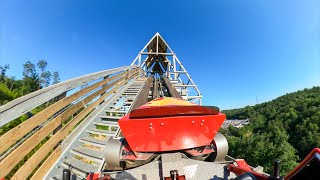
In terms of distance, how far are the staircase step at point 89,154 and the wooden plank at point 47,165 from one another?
1.07 ft

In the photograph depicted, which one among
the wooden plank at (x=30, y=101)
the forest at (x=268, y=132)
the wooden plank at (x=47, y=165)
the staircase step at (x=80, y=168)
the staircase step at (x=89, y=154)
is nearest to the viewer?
the wooden plank at (x=30, y=101)

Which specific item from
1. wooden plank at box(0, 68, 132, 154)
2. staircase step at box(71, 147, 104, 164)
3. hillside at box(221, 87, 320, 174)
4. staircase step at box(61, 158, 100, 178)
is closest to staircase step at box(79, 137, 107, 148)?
staircase step at box(71, 147, 104, 164)

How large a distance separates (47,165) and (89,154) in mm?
707

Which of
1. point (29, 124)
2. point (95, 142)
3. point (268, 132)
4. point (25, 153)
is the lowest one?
point (268, 132)

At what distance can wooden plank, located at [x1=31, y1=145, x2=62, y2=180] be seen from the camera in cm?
305

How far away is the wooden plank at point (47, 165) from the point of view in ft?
10.0

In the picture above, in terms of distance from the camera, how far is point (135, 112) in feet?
6.74

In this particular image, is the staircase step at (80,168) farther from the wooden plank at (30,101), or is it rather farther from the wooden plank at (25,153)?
the wooden plank at (30,101)

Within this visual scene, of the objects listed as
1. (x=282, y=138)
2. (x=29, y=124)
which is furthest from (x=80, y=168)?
(x=282, y=138)

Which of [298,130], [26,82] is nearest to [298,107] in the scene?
[298,130]

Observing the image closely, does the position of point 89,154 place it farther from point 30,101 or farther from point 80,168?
point 30,101

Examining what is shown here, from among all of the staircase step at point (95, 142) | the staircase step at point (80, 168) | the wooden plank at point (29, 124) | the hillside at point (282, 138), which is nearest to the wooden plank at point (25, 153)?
the wooden plank at point (29, 124)

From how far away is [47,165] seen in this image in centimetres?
331

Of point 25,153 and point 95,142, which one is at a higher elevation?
point 25,153
